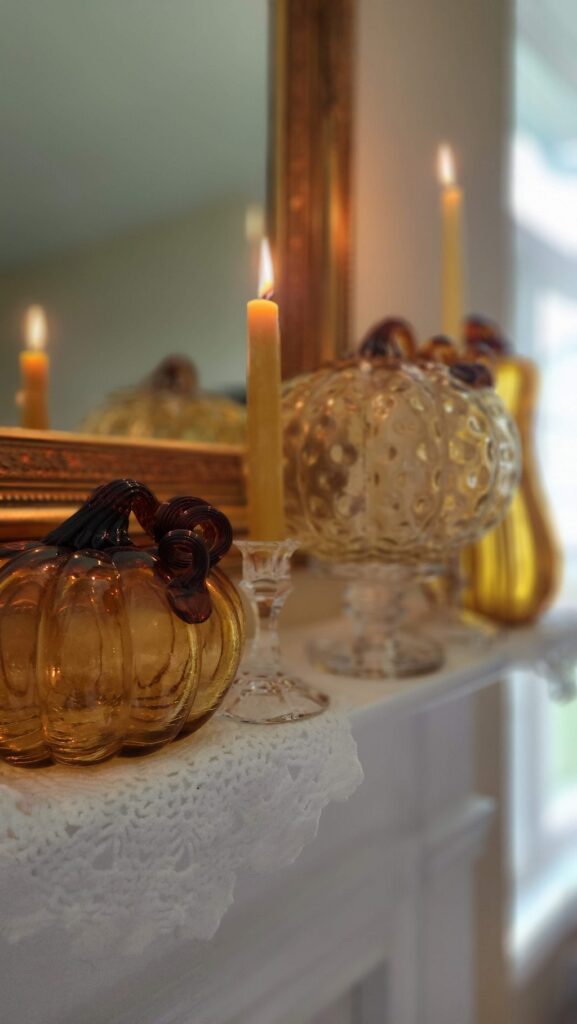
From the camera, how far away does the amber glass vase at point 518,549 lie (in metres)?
0.64

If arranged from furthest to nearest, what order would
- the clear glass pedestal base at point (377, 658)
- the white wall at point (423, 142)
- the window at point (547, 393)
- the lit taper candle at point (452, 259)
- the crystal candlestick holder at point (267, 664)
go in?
the window at point (547, 393), the white wall at point (423, 142), the lit taper candle at point (452, 259), the clear glass pedestal base at point (377, 658), the crystal candlestick holder at point (267, 664)

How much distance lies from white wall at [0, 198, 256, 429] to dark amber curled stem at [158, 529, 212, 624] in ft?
0.60

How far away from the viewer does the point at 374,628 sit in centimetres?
50

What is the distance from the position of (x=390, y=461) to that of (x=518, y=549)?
0.28 meters

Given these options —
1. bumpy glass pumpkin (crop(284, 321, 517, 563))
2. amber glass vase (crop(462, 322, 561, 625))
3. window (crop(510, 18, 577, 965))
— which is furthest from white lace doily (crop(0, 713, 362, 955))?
window (crop(510, 18, 577, 965))

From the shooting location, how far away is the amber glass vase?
64cm

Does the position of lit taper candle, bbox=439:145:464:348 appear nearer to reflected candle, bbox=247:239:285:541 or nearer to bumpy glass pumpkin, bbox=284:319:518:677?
bumpy glass pumpkin, bbox=284:319:518:677

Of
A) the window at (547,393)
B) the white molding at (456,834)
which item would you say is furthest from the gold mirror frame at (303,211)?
the window at (547,393)

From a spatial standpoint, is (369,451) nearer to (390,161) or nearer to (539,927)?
(390,161)

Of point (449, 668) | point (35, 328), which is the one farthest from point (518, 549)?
point (35, 328)

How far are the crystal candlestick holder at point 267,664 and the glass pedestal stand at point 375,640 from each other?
0.31 feet

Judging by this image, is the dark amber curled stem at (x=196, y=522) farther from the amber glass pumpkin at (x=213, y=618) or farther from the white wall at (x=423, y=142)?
the white wall at (x=423, y=142)

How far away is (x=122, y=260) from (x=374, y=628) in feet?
0.95

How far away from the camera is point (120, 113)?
46 cm
